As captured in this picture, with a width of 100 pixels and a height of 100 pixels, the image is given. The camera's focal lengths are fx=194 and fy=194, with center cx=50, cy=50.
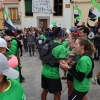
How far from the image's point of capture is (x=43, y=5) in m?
19.6

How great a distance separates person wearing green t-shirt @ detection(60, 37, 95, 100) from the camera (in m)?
2.86

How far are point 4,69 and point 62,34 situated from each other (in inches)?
79.9

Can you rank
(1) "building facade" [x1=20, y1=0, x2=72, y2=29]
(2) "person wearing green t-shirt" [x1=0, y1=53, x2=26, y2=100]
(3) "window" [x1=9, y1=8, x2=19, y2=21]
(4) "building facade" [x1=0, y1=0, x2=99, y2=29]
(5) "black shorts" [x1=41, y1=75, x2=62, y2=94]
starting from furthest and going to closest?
(3) "window" [x1=9, y1=8, x2=19, y2=21], (1) "building facade" [x1=20, y1=0, x2=72, y2=29], (4) "building facade" [x1=0, y1=0, x2=99, y2=29], (5) "black shorts" [x1=41, y1=75, x2=62, y2=94], (2) "person wearing green t-shirt" [x1=0, y1=53, x2=26, y2=100]

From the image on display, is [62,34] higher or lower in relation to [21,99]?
higher

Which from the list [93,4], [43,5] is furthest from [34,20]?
[93,4]

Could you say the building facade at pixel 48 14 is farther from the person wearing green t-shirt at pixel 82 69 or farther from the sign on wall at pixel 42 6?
the person wearing green t-shirt at pixel 82 69

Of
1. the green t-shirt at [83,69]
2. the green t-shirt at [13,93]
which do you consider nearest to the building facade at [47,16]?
the green t-shirt at [83,69]

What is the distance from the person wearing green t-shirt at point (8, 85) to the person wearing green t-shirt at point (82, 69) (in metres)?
1.26

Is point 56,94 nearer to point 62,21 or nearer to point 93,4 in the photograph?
point 93,4

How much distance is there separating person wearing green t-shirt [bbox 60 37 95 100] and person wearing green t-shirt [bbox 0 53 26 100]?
1257 millimetres

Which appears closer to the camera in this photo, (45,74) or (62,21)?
(45,74)

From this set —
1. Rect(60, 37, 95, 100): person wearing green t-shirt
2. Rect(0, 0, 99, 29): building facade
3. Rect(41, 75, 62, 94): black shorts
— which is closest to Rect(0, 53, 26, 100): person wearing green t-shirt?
Rect(60, 37, 95, 100): person wearing green t-shirt

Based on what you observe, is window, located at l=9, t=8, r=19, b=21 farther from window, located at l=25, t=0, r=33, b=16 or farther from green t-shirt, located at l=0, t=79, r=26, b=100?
green t-shirt, located at l=0, t=79, r=26, b=100

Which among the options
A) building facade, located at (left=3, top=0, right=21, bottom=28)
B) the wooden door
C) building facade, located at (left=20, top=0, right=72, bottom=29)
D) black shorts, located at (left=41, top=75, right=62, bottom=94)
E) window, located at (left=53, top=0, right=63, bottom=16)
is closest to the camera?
black shorts, located at (left=41, top=75, right=62, bottom=94)
